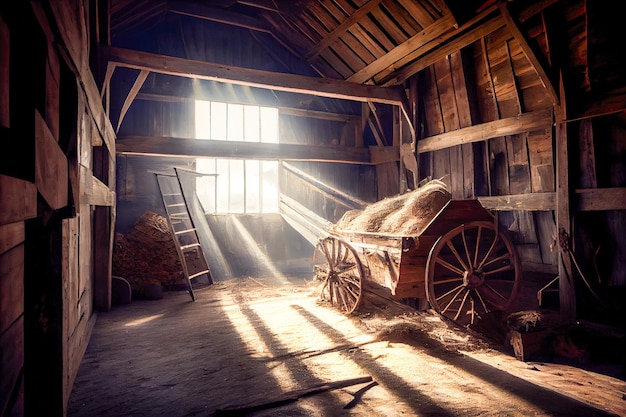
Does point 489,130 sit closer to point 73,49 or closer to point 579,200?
point 579,200

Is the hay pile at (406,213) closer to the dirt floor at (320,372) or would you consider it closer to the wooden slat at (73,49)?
the dirt floor at (320,372)

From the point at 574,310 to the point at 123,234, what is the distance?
27.9 ft

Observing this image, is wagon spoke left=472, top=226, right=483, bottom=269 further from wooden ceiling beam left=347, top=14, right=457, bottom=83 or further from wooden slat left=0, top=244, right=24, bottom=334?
wooden slat left=0, top=244, right=24, bottom=334

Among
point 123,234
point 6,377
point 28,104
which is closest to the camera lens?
point 6,377

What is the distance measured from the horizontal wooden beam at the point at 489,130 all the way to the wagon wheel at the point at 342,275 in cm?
286

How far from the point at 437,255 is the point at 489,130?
270 centimetres

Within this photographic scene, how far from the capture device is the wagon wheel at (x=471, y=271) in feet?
15.2

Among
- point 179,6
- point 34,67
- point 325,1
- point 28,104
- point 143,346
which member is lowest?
point 143,346

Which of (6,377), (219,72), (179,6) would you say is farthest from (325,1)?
(6,377)

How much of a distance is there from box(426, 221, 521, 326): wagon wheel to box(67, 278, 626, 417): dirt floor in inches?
17.5

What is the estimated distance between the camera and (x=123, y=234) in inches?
323

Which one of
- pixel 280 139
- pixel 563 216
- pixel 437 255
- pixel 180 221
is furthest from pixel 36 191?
pixel 280 139

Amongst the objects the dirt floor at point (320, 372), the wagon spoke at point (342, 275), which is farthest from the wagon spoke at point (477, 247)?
the wagon spoke at point (342, 275)

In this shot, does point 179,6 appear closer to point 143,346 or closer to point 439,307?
point 143,346
